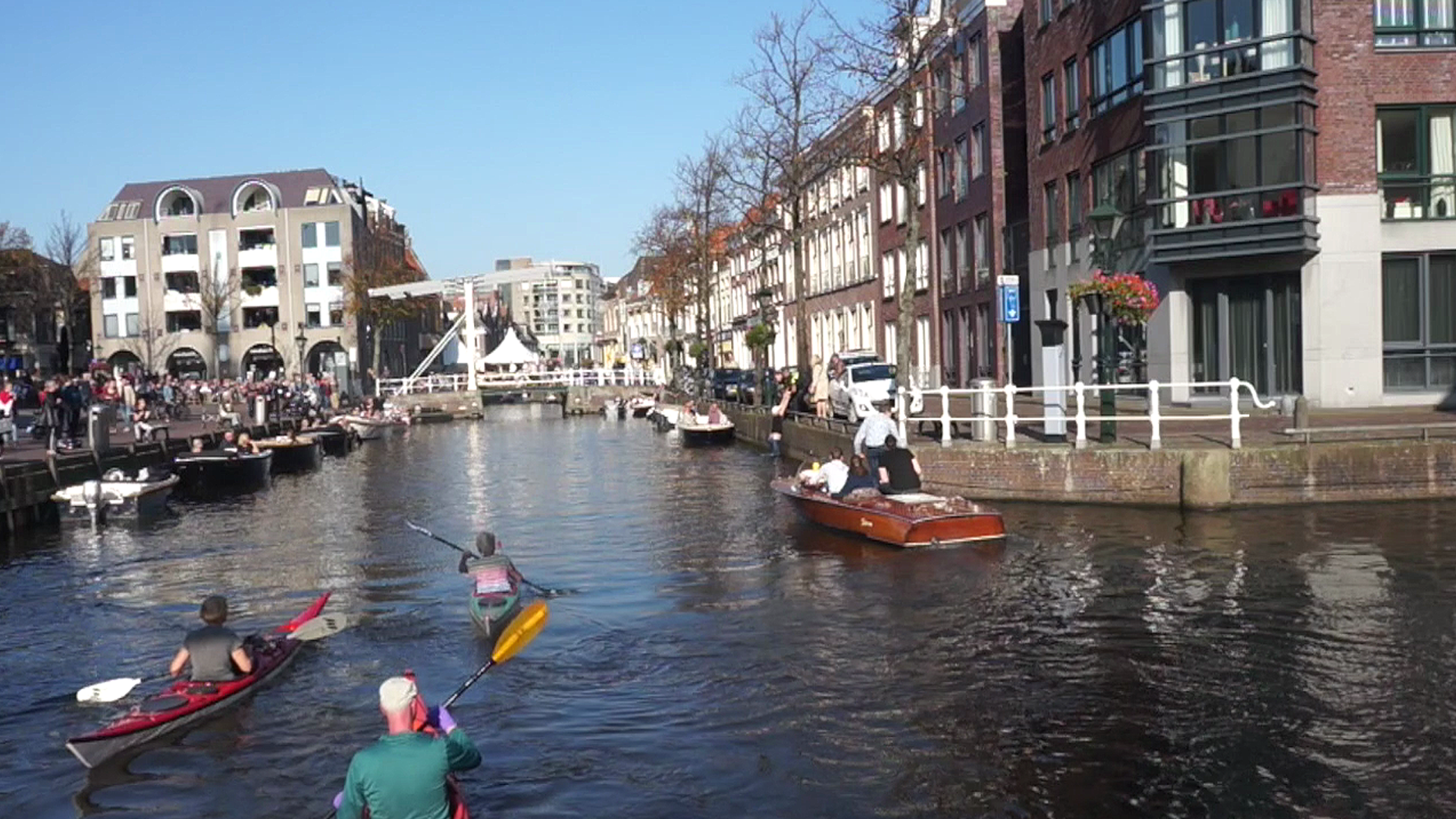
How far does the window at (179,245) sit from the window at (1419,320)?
75.8 metres

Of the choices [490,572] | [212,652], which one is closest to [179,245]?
[490,572]

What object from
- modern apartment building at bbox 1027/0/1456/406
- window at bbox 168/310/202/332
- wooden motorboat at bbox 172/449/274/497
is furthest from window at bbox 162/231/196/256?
modern apartment building at bbox 1027/0/1456/406

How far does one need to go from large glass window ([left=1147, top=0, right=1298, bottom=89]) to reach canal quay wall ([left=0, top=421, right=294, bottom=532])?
23979mm

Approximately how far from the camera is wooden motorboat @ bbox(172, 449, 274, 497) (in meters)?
32.2

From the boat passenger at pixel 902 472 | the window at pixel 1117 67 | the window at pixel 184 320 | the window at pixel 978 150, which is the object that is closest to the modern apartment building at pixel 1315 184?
the window at pixel 1117 67

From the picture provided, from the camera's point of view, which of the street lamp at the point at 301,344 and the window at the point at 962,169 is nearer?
the window at the point at 962,169

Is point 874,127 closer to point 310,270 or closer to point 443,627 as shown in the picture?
point 443,627

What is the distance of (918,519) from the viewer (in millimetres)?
18562

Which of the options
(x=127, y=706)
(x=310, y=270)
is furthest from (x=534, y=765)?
(x=310, y=270)

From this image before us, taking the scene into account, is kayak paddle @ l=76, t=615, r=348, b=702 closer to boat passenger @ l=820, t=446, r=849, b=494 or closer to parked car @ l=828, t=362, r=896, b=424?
boat passenger @ l=820, t=446, r=849, b=494

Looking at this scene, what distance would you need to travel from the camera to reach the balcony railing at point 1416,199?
28938 mm

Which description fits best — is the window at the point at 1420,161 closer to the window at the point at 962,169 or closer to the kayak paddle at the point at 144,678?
the window at the point at 962,169

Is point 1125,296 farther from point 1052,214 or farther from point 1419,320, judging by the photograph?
point 1052,214

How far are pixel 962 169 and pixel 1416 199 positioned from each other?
2027 centimetres
